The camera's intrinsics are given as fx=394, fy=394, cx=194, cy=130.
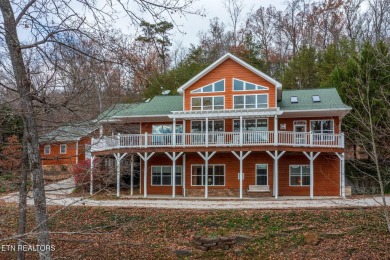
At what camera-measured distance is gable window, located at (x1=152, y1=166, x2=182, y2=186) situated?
25234 mm

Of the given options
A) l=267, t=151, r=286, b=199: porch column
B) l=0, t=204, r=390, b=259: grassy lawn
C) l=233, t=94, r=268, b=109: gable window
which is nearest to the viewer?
l=0, t=204, r=390, b=259: grassy lawn

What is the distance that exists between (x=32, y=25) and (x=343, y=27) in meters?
39.3

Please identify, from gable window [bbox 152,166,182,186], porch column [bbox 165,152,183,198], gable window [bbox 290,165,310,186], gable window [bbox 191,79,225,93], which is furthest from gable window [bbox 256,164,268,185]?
gable window [bbox 191,79,225,93]

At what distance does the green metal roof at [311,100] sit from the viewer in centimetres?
2277

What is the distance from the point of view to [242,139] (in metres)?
22.4

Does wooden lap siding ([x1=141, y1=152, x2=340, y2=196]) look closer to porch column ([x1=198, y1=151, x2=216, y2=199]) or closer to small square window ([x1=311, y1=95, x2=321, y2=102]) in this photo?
porch column ([x1=198, y1=151, x2=216, y2=199])

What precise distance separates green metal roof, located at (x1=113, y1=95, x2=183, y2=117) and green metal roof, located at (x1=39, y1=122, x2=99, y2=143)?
17450 millimetres

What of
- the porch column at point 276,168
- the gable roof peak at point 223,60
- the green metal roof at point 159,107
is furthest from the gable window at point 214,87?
the porch column at point 276,168

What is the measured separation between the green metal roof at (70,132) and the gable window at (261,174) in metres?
18.4

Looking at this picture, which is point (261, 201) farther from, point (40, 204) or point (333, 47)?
point (333, 47)

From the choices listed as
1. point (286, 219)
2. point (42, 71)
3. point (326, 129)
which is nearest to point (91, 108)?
point (42, 71)

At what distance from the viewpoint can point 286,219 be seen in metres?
15.7

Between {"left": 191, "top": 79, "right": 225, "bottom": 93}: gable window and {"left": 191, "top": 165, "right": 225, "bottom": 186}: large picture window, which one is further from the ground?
{"left": 191, "top": 79, "right": 225, "bottom": 93}: gable window

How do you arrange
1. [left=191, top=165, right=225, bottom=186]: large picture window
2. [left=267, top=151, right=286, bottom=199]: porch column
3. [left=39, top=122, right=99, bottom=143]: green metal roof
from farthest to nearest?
[left=191, top=165, right=225, bottom=186]: large picture window, [left=267, top=151, right=286, bottom=199]: porch column, [left=39, top=122, right=99, bottom=143]: green metal roof
